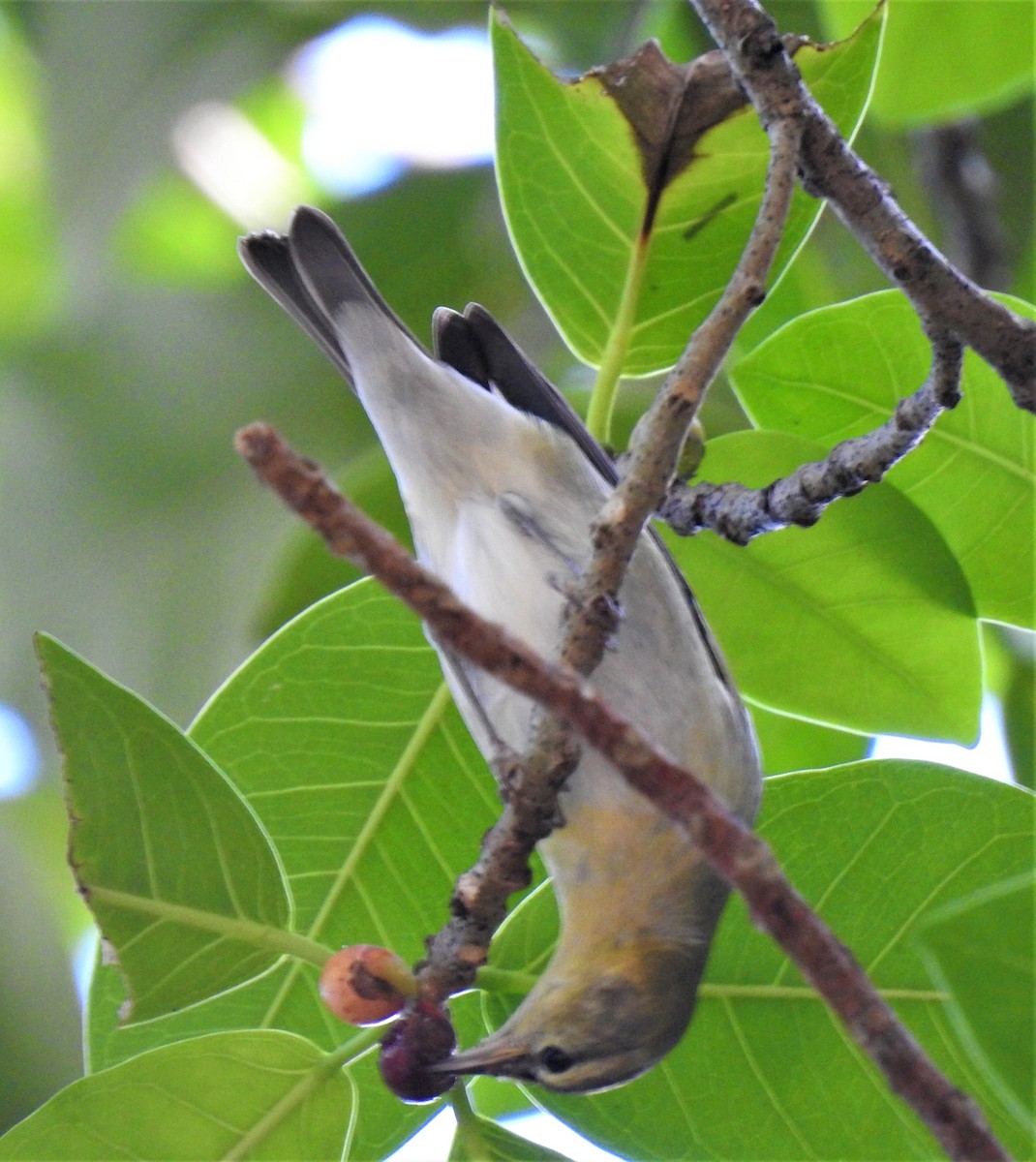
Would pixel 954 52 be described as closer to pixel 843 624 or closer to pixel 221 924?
pixel 843 624

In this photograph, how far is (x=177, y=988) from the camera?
1960 millimetres

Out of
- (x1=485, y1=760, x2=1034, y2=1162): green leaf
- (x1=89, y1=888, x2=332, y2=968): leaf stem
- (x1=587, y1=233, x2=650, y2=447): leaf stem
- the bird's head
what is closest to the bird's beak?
the bird's head

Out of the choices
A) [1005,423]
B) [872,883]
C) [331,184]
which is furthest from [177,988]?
[331,184]

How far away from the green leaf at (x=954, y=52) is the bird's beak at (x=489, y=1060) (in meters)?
2.27

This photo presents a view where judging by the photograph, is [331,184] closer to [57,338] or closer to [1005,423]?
[57,338]

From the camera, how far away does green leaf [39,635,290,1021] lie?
5.93 feet

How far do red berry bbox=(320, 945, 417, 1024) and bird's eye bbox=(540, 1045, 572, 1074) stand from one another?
336 mm

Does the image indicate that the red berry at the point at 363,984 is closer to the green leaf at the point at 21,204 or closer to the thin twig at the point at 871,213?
the thin twig at the point at 871,213

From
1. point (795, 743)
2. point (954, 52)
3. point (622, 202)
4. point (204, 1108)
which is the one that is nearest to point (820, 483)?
point (622, 202)

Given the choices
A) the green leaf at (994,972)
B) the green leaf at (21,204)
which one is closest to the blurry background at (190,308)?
the green leaf at (21,204)

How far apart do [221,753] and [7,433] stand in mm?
2797

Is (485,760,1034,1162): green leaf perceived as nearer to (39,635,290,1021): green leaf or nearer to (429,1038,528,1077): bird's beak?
(429,1038,528,1077): bird's beak

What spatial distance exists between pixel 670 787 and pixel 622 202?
1414 mm

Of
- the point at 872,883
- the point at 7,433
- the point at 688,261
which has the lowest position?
the point at 872,883
